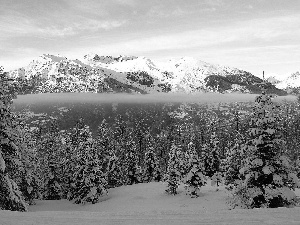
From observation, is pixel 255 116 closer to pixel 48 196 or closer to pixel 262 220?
pixel 262 220

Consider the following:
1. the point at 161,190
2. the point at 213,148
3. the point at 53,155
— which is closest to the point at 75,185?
the point at 53,155

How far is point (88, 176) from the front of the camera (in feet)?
129

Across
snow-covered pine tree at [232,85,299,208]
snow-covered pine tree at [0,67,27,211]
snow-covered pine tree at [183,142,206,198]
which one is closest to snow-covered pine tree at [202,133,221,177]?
snow-covered pine tree at [183,142,206,198]

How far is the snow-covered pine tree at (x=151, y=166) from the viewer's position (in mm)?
61688

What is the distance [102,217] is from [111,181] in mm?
50581

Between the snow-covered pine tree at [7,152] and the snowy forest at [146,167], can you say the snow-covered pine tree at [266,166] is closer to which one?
the snowy forest at [146,167]

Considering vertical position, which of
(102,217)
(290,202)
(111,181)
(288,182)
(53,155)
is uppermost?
(102,217)

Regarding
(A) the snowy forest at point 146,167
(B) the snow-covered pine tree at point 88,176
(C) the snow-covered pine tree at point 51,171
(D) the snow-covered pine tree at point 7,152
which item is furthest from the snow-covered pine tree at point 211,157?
(D) the snow-covered pine tree at point 7,152

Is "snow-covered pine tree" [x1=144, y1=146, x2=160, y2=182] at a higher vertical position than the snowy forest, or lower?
lower

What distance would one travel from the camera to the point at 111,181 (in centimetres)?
5806

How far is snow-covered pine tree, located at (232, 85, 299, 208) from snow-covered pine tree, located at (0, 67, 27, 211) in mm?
14502

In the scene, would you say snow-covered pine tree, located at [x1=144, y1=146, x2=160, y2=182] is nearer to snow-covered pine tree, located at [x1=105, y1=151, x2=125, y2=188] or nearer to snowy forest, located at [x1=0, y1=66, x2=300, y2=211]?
snowy forest, located at [x1=0, y1=66, x2=300, y2=211]

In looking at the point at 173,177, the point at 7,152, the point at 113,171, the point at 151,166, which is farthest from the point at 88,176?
the point at 151,166

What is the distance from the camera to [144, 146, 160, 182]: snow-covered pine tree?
61688 mm
